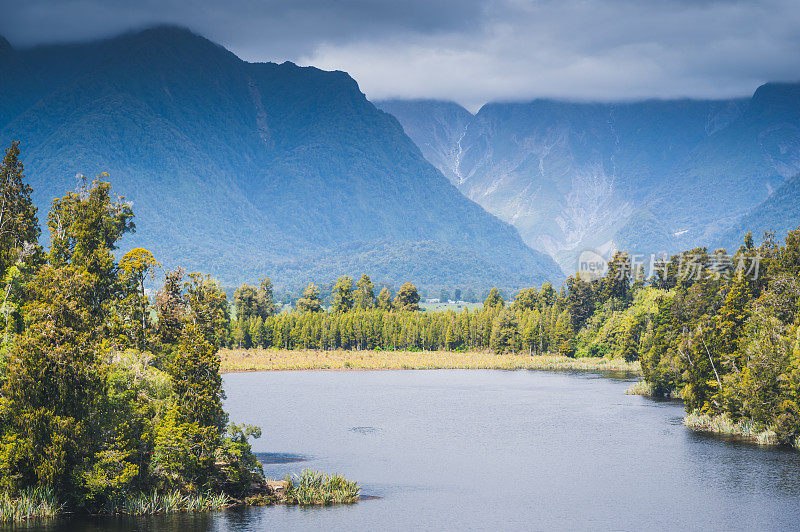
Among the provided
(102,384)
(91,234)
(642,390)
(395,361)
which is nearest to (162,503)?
(102,384)

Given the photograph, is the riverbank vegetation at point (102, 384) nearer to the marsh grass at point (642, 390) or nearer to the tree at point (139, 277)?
the tree at point (139, 277)

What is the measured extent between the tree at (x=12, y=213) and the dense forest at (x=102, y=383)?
121mm

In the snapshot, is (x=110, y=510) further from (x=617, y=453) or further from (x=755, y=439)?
(x=755, y=439)

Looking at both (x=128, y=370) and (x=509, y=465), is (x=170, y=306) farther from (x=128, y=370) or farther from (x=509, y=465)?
(x=509, y=465)

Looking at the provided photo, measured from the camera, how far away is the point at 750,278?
276 feet

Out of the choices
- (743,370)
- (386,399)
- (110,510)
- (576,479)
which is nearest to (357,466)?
(576,479)

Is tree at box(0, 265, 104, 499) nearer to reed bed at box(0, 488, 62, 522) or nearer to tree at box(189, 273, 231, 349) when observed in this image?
reed bed at box(0, 488, 62, 522)

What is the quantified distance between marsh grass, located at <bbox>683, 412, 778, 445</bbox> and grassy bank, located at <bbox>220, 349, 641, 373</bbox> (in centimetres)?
6561

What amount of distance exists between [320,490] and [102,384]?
15370 millimetres

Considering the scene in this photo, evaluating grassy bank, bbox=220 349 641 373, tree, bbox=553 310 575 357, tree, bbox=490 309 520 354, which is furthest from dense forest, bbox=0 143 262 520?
tree, bbox=490 309 520 354

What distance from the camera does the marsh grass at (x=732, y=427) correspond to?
7170 cm

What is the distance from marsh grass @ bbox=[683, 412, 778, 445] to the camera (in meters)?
71.7

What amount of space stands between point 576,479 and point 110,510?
33.2 m

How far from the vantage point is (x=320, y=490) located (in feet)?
174
